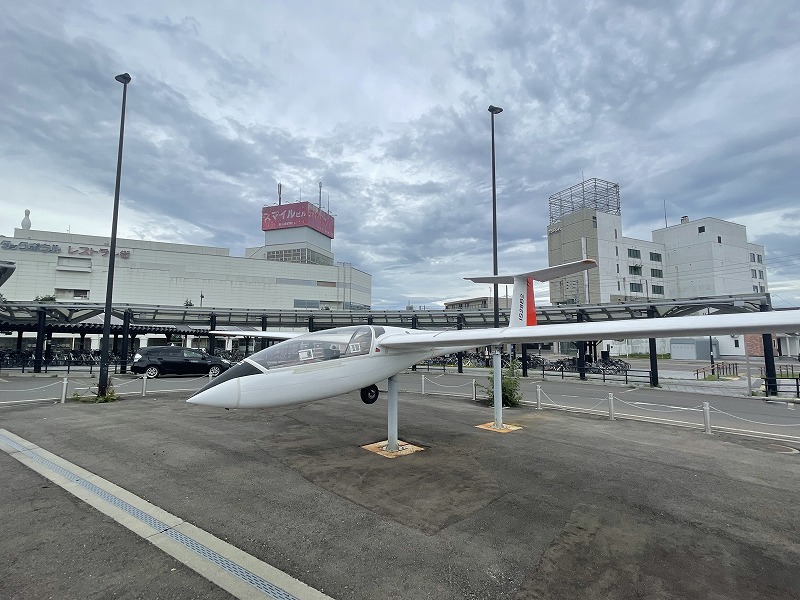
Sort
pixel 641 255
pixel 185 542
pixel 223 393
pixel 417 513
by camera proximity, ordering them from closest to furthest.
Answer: pixel 185 542 → pixel 417 513 → pixel 223 393 → pixel 641 255

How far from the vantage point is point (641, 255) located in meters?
64.9

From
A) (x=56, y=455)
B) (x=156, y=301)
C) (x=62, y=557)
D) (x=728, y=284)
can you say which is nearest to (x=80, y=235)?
(x=156, y=301)

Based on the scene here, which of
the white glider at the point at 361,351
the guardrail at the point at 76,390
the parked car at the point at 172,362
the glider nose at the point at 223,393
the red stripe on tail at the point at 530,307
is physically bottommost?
the guardrail at the point at 76,390

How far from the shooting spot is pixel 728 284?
62219mm

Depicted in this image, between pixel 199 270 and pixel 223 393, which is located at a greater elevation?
pixel 199 270

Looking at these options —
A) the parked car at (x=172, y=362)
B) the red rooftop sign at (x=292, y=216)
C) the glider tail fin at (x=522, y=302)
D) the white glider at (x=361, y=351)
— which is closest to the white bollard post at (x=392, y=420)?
the white glider at (x=361, y=351)

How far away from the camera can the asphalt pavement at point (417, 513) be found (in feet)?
12.2

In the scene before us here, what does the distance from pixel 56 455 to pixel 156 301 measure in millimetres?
76289

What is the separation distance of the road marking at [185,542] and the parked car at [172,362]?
16.8 meters

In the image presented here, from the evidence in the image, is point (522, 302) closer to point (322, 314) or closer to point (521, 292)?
point (521, 292)

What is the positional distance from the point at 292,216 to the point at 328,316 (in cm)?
6679

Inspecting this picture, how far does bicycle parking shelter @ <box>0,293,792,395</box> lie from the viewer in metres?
19.4

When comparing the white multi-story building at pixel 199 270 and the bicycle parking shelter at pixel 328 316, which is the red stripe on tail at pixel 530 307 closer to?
the bicycle parking shelter at pixel 328 316

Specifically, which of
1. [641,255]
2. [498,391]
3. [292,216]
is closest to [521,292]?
[498,391]
